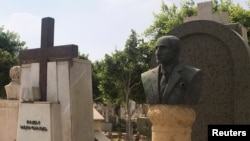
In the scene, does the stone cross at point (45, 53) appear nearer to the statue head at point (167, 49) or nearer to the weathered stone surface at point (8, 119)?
the weathered stone surface at point (8, 119)

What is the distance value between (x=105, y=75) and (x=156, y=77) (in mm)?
15469

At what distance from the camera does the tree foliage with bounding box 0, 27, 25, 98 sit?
21.4 metres

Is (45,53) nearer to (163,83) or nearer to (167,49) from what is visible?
(163,83)

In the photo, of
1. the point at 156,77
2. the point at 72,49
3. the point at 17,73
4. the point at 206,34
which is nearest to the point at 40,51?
the point at 72,49

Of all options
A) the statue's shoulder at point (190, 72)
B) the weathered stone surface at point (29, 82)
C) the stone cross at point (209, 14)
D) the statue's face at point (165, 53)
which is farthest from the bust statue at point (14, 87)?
the statue's shoulder at point (190, 72)

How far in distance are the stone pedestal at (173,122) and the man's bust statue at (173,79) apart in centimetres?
11

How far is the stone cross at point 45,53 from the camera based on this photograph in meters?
6.10

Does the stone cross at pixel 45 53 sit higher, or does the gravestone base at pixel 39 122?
the stone cross at pixel 45 53

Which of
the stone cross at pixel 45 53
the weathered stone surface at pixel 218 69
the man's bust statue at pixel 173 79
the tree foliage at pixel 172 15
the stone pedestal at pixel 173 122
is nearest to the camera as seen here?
the stone pedestal at pixel 173 122

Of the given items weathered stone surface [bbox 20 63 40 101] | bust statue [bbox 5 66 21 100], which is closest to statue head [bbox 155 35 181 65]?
weathered stone surface [bbox 20 63 40 101]

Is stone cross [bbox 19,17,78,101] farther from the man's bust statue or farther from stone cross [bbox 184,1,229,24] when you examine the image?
stone cross [bbox 184,1,229,24]

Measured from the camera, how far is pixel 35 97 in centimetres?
627

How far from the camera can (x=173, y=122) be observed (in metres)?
4.25

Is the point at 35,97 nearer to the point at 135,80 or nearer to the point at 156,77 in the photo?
the point at 156,77
